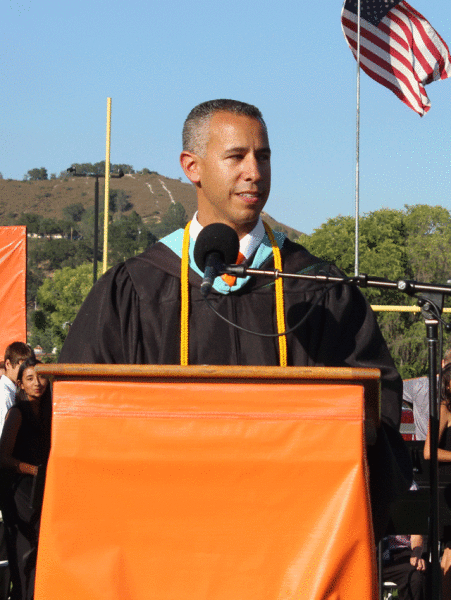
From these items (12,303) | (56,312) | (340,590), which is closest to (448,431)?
(340,590)

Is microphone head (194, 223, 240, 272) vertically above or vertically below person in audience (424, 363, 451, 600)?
above

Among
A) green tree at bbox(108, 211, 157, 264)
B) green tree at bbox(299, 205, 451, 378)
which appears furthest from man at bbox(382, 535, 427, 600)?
green tree at bbox(108, 211, 157, 264)

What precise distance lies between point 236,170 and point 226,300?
428 mm

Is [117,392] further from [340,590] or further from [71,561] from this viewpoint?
[340,590]

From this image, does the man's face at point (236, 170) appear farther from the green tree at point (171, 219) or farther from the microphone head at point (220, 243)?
the green tree at point (171, 219)

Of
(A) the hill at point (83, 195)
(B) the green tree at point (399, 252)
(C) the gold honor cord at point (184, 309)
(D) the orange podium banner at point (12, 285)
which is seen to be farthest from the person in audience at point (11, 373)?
(A) the hill at point (83, 195)

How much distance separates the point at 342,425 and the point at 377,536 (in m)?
0.68

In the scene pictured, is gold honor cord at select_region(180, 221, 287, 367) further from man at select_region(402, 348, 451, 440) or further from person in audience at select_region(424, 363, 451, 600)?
man at select_region(402, 348, 451, 440)

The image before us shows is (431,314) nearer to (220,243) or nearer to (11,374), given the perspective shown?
(220,243)

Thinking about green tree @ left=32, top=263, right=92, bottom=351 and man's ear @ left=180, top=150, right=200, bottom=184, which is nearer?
man's ear @ left=180, top=150, right=200, bottom=184

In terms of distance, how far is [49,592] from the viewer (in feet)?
5.55

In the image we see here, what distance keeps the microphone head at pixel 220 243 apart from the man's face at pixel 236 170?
1.27 ft

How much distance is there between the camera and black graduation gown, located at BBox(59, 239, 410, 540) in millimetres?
2479

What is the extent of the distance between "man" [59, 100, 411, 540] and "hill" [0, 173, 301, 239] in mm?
149638
